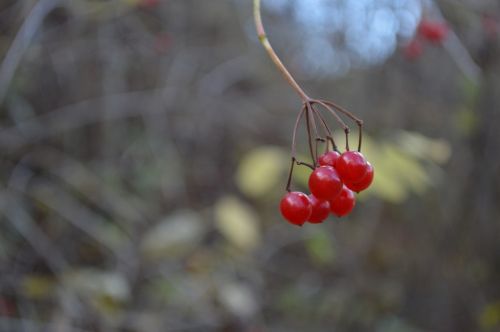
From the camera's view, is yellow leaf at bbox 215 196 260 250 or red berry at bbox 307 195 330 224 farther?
yellow leaf at bbox 215 196 260 250

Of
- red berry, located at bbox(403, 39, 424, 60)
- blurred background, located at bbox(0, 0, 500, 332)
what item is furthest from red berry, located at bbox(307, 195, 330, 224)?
red berry, located at bbox(403, 39, 424, 60)

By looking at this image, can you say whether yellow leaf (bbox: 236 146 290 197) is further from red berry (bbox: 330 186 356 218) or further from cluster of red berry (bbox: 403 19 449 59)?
red berry (bbox: 330 186 356 218)

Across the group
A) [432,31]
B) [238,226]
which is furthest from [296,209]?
[432,31]

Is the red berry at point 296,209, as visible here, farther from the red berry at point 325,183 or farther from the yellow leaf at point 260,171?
the yellow leaf at point 260,171

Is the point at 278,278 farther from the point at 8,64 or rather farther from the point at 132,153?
the point at 8,64

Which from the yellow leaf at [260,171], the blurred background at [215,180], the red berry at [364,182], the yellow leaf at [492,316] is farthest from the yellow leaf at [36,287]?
the yellow leaf at [492,316]

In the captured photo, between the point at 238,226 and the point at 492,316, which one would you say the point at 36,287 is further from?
the point at 492,316

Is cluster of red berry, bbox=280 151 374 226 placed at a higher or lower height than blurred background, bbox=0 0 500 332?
higher
